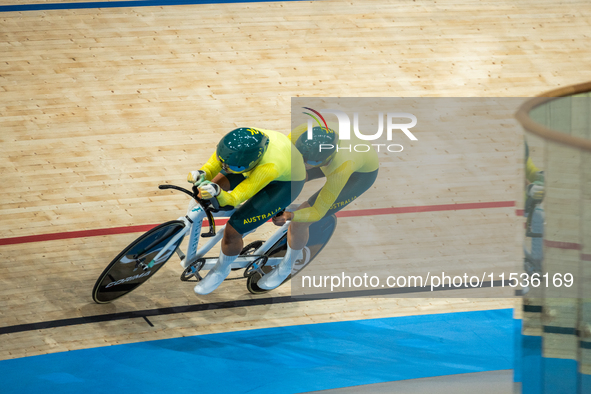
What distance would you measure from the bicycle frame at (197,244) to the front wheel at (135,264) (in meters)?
0.02

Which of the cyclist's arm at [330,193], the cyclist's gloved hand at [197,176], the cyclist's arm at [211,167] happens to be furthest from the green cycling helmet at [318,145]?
the cyclist's gloved hand at [197,176]

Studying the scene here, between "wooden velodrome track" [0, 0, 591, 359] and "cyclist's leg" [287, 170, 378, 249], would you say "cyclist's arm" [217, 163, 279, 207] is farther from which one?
"wooden velodrome track" [0, 0, 591, 359]

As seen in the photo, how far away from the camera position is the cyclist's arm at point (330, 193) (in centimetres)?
334

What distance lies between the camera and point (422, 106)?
213 inches

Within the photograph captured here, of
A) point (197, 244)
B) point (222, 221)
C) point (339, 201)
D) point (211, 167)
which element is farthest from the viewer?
point (222, 221)

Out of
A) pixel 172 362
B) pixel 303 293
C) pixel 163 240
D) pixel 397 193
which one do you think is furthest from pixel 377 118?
pixel 172 362

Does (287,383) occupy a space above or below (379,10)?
below

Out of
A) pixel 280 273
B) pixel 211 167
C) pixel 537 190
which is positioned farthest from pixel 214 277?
pixel 537 190

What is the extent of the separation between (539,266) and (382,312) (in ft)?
6.05

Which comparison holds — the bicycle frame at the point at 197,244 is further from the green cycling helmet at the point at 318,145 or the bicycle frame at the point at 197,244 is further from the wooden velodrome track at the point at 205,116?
the green cycling helmet at the point at 318,145

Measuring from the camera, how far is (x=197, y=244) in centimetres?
350

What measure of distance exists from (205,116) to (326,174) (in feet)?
7.05

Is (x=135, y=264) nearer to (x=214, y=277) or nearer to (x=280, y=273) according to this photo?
(x=214, y=277)

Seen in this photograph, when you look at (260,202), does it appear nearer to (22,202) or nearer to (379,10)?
(22,202)
